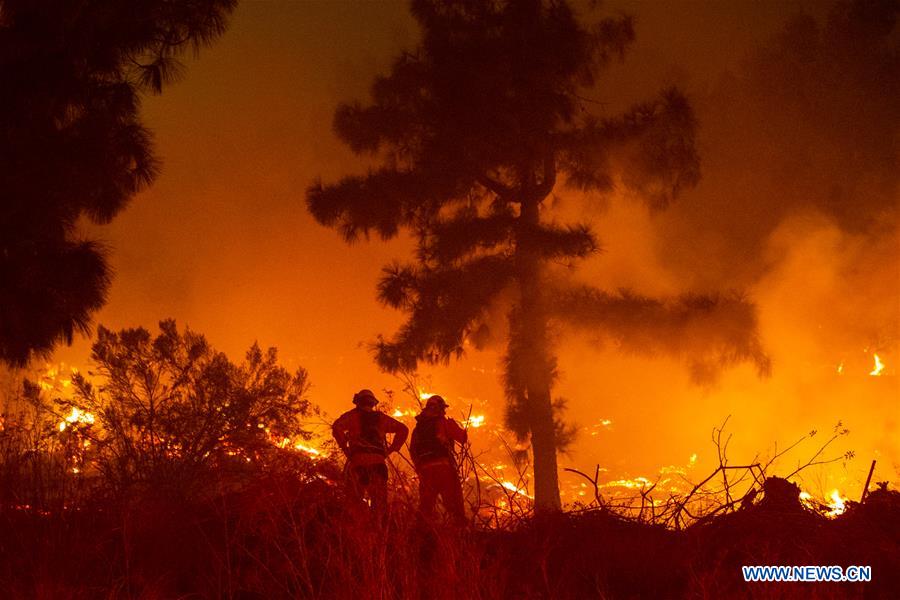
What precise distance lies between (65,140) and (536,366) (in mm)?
7476

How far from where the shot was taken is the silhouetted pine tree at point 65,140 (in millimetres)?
7469

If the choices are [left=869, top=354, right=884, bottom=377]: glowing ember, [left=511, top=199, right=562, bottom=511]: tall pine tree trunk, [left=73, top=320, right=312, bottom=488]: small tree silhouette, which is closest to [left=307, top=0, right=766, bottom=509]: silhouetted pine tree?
[left=511, top=199, right=562, bottom=511]: tall pine tree trunk

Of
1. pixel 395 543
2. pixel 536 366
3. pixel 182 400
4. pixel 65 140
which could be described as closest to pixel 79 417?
pixel 182 400

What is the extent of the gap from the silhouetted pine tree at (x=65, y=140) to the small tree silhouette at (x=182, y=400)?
68.3 inches

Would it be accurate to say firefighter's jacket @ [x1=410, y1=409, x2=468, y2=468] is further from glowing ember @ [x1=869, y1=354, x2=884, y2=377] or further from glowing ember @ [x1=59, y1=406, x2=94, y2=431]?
glowing ember @ [x1=869, y1=354, x2=884, y2=377]

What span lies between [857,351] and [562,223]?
56.4 ft

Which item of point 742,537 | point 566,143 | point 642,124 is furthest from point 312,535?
point 642,124

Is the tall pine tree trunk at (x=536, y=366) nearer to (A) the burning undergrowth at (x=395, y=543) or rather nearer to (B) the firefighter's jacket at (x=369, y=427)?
(B) the firefighter's jacket at (x=369, y=427)

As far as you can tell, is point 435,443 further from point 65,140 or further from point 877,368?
point 877,368

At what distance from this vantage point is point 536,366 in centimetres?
1165

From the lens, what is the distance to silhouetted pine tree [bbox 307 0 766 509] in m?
11.2

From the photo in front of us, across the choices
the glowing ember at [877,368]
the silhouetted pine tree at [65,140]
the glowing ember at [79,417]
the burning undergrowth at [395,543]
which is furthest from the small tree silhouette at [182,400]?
the glowing ember at [877,368]

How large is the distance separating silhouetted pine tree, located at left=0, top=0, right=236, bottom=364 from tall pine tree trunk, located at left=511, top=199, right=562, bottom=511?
6071 mm

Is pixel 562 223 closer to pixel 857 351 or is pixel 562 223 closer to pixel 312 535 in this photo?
pixel 312 535
